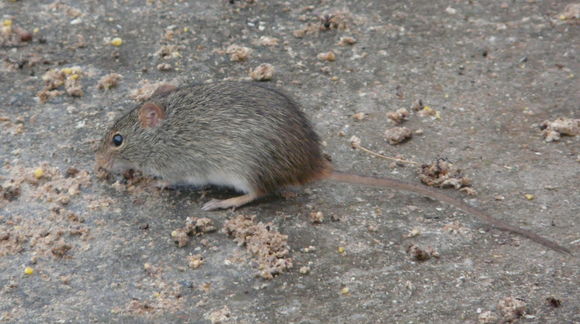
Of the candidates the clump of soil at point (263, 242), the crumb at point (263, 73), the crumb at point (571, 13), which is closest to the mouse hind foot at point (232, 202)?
the clump of soil at point (263, 242)

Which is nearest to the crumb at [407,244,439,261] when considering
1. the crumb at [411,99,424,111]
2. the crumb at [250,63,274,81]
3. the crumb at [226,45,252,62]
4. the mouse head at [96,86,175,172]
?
the crumb at [411,99,424,111]

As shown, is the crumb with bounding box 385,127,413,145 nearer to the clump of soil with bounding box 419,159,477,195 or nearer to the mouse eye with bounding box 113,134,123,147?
the clump of soil with bounding box 419,159,477,195

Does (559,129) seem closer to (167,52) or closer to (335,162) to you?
(335,162)

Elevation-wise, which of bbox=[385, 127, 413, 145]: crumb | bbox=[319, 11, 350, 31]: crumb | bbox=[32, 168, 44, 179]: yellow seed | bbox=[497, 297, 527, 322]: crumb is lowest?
bbox=[497, 297, 527, 322]: crumb

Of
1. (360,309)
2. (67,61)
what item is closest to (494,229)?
(360,309)

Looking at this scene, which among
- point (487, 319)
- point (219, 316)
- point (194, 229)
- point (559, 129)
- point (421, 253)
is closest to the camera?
point (487, 319)

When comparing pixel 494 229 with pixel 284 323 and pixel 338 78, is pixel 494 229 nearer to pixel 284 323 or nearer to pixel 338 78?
pixel 284 323

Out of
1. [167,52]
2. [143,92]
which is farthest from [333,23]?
[143,92]
